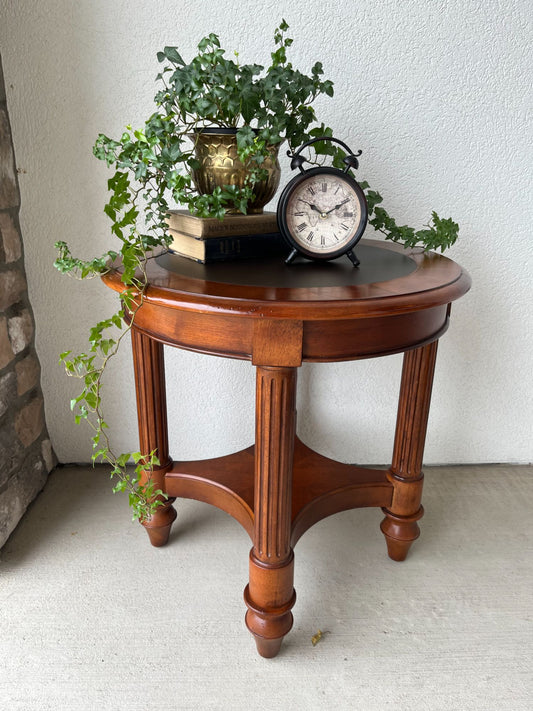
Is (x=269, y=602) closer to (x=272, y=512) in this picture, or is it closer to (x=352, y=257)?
(x=272, y=512)

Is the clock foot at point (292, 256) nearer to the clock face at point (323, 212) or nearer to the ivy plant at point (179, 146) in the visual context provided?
the clock face at point (323, 212)

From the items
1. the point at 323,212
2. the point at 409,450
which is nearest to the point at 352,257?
the point at 323,212

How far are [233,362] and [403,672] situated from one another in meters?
1.10

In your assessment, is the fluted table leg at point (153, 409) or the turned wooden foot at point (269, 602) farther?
the fluted table leg at point (153, 409)

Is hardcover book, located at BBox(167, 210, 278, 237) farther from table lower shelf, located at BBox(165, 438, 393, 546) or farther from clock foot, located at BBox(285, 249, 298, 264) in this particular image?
table lower shelf, located at BBox(165, 438, 393, 546)

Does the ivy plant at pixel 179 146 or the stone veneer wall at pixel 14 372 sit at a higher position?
the ivy plant at pixel 179 146

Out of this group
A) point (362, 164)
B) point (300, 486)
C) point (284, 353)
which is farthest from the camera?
point (362, 164)

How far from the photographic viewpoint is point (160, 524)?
1.71 m

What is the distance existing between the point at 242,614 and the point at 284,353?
84cm

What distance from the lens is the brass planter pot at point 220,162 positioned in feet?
4.22

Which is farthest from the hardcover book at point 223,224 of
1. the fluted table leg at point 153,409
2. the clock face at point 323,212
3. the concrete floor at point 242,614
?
the concrete floor at point 242,614

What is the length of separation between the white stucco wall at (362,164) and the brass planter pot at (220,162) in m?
0.54

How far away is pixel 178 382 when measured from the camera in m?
2.05

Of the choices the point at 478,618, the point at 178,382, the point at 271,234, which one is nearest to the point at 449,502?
the point at 478,618
